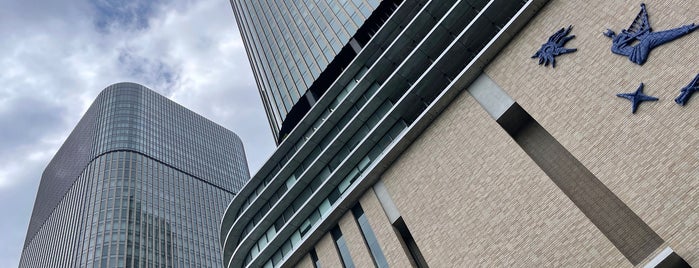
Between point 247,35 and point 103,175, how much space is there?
207 feet

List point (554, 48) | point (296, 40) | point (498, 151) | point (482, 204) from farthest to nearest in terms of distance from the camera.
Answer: point (296, 40)
point (554, 48)
point (498, 151)
point (482, 204)

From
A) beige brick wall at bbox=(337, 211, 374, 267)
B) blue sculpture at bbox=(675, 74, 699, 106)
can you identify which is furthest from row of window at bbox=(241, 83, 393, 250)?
blue sculpture at bbox=(675, 74, 699, 106)

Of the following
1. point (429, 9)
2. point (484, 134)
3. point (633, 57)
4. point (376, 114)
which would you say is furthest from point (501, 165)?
point (429, 9)

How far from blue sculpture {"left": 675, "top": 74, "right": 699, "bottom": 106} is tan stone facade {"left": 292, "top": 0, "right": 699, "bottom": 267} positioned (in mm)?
234

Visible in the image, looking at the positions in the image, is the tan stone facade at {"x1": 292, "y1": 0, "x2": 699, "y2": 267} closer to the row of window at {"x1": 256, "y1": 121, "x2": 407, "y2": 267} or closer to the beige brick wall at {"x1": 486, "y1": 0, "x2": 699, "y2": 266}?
the beige brick wall at {"x1": 486, "y1": 0, "x2": 699, "y2": 266}

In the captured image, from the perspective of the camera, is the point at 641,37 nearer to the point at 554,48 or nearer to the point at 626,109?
the point at 626,109

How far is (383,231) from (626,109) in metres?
14.2

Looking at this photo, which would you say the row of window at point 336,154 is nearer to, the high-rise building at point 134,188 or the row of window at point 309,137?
the row of window at point 309,137

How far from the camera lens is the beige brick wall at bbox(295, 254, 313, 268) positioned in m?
33.4

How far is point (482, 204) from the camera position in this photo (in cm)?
2417

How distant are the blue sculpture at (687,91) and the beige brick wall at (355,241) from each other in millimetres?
17303

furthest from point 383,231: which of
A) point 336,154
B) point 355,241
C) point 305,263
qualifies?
point 336,154

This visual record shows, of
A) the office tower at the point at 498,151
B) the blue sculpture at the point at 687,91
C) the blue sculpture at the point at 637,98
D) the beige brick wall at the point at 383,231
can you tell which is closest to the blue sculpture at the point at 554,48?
the office tower at the point at 498,151

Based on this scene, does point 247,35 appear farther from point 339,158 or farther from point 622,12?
point 622,12
